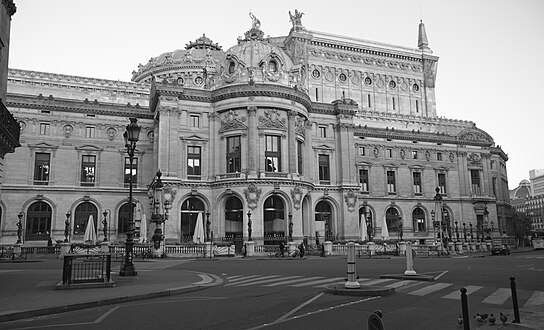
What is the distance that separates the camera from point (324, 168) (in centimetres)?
6450

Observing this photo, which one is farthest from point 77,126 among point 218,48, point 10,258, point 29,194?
point 218,48

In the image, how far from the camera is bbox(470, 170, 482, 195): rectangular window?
268 ft

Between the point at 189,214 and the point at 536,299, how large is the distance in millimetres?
44964

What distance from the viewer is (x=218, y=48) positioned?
339ft

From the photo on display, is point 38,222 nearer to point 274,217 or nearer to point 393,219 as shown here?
point 274,217

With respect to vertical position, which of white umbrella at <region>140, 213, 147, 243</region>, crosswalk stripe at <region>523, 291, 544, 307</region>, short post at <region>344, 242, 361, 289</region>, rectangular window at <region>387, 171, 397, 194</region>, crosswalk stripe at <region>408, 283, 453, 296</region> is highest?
rectangular window at <region>387, 171, 397, 194</region>

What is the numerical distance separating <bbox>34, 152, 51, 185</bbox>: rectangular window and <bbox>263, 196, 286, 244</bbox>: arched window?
2749 cm

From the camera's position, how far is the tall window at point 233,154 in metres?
56.1

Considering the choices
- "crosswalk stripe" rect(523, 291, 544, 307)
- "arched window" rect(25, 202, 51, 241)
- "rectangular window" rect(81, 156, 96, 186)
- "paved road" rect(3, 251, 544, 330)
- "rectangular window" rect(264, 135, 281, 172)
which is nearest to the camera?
"paved road" rect(3, 251, 544, 330)

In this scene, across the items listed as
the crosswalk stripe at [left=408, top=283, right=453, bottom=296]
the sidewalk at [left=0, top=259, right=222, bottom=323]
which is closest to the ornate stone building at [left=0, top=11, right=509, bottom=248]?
the sidewalk at [left=0, top=259, right=222, bottom=323]

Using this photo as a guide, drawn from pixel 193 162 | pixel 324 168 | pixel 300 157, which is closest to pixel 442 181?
pixel 324 168

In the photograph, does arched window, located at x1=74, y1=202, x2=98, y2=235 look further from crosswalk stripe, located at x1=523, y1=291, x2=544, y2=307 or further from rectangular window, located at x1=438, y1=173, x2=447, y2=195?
rectangular window, located at x1=438, y1=173, x2=447, y2=195

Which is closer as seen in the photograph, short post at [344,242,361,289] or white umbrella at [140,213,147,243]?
short post at [344,242,361,289]

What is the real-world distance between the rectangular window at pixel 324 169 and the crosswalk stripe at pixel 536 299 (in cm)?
4831
